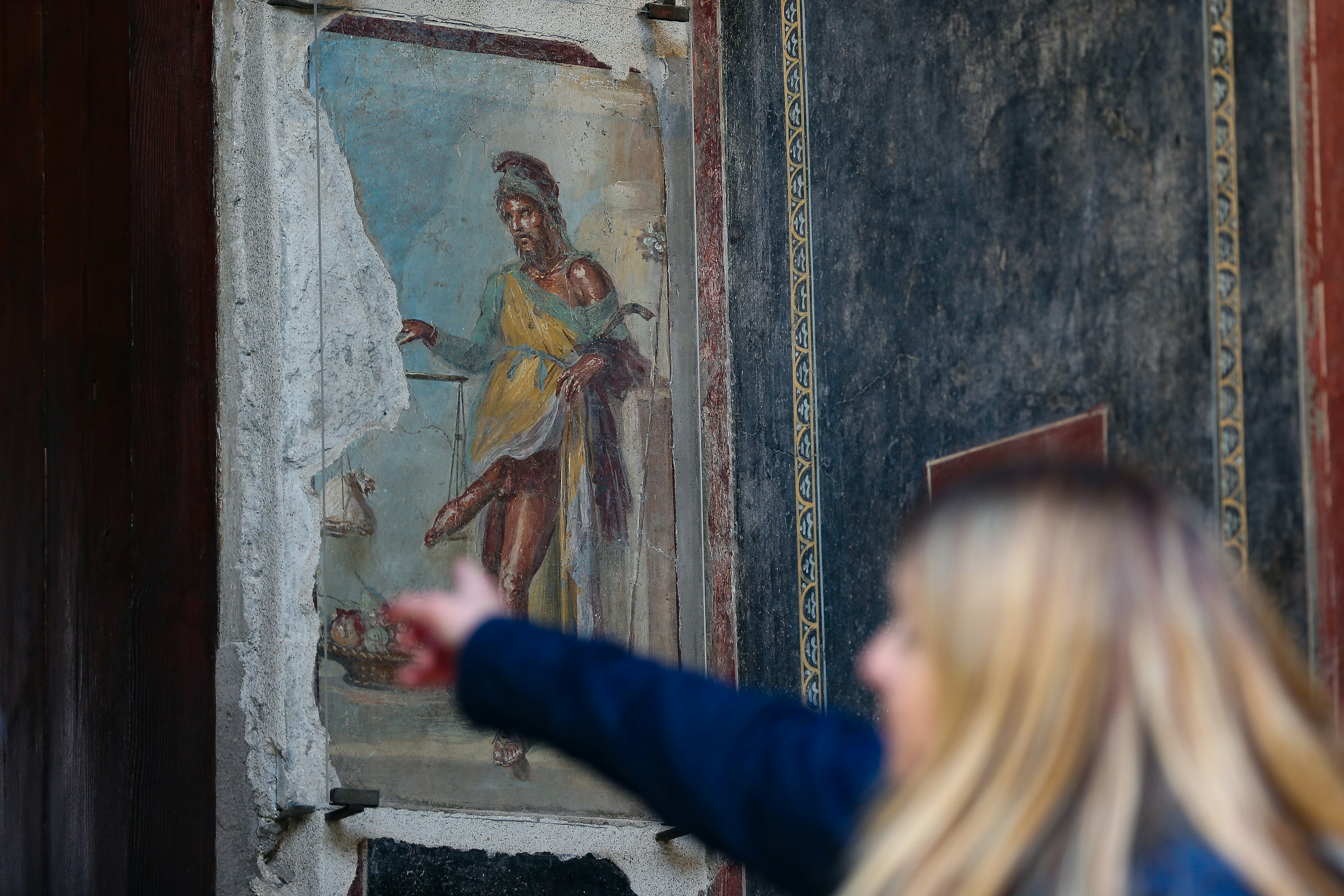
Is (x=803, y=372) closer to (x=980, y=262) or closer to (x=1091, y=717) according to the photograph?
(x=980, y=262)

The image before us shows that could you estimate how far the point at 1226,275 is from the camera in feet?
7.23

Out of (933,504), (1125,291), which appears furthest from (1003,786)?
(1125,291)

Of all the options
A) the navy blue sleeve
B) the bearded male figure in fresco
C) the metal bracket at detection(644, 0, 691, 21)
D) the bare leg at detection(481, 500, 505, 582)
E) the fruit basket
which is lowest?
the fruit basket

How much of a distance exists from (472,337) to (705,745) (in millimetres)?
2568

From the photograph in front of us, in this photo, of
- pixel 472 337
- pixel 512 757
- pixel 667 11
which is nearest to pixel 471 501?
pixel 472 337

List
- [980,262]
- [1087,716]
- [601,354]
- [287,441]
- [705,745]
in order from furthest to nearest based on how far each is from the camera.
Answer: [601,354] < [287,441] < [980,262] < [705,745] < [1087,716]

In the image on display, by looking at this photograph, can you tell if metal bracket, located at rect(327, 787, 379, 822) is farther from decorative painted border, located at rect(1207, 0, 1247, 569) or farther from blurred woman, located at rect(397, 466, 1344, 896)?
blurred woman, located at rect(397, 466, 1344, 896)

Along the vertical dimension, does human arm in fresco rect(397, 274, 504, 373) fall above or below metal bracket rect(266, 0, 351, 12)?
below

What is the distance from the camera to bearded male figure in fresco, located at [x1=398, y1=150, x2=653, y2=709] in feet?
12.3

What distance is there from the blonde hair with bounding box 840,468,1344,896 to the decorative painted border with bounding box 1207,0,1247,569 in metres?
1.22

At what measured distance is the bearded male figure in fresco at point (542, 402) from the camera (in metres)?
3.75

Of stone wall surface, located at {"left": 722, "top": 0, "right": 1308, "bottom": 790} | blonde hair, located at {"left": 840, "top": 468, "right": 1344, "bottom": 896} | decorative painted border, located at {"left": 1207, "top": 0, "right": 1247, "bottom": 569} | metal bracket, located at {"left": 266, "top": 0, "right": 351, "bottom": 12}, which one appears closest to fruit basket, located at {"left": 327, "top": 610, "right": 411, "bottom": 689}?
stone wall surface, located at {"left": 722, "top": 0, "right": 1308, "bottom": 790}

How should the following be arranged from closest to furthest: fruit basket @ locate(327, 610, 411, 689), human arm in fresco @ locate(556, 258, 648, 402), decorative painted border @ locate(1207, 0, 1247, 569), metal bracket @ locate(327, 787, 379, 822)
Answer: decorative painted border @ locate(1207, 0, 1247, 569), metal bracket @ locate(327, 787, 379, 822), fruit basket @ locate(327, 610, 411, 689), human arm in fresco @ locate(556, 258, 648, 402)

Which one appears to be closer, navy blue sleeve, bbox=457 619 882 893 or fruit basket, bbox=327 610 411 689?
navy blue sleeve, bbox=457 619 882 893
